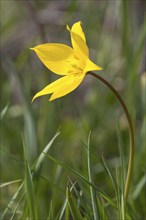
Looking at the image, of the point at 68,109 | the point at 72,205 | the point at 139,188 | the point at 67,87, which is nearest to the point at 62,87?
the point at 67,87

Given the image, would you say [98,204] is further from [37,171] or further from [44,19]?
[44,19]

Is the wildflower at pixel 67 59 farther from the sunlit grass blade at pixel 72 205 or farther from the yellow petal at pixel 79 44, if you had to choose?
the sunlit grass blade at pixel 72 205

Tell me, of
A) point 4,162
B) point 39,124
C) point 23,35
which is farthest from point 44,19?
point 4,162

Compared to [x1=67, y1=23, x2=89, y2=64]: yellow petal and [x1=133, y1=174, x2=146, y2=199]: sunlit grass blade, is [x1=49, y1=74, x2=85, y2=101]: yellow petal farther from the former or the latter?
[x1=133, y1=174, x2=146, y2=199]: sunlit grass blade

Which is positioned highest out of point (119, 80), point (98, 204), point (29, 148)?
point (98, 204)

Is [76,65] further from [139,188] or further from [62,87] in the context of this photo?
[139,188]
